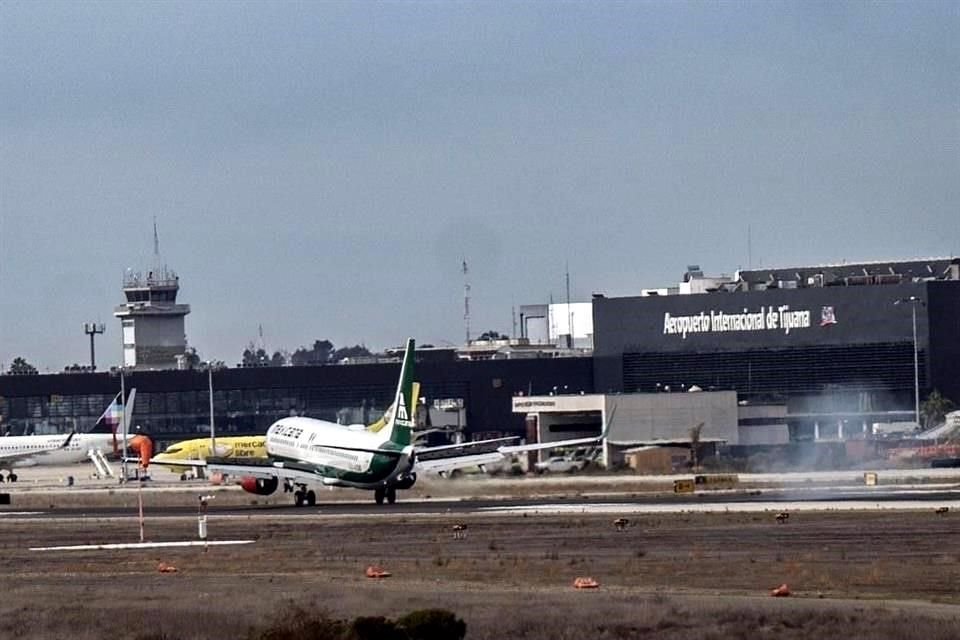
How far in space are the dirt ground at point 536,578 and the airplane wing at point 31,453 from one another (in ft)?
289

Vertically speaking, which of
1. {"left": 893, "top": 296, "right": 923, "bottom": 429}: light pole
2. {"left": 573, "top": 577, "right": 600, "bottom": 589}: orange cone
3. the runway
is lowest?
the runway

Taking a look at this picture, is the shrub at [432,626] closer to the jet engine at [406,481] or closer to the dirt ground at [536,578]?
the dirt ground at [536,578]

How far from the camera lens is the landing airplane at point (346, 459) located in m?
96.4

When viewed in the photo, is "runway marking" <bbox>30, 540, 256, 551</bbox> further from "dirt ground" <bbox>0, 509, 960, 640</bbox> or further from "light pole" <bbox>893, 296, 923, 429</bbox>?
"light pole" <bbox>893, 296, 923, 429</bbox>

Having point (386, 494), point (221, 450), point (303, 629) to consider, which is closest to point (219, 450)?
point (221, 450)

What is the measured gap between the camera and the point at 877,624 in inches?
1555

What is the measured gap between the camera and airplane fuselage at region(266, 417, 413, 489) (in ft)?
316

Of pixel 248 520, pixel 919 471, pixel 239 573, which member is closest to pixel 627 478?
pixel 919 471

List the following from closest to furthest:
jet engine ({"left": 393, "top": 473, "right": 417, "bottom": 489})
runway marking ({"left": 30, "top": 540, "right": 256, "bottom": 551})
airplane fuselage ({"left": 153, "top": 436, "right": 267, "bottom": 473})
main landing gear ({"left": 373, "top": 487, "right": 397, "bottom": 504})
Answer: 1. runway marking ({"left": 30, "top": 540, "right": 256, "bottom": 551})
2. main landing gear ({"left": 373, "top": 487, "right": 397, "bottom": 504})
3. jet engine ({"left": 393, "top": 473, "right": 417, "bottom": 489})
4. airplane fuselage ({"left": 153, "top": 436, "right": 267, "bottom": 473})

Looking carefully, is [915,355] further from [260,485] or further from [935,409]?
[260,485]

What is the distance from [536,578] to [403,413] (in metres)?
43.6

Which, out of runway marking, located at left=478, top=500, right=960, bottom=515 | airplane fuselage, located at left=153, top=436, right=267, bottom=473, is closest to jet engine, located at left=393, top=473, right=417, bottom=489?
runway marking, located at left=478, top=500, right=960, bottom=515

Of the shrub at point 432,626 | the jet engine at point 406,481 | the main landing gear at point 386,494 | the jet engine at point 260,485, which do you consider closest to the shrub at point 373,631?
the shrub at point 432,626

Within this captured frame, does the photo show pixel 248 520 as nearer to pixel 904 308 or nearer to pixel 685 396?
pixel 685 396
